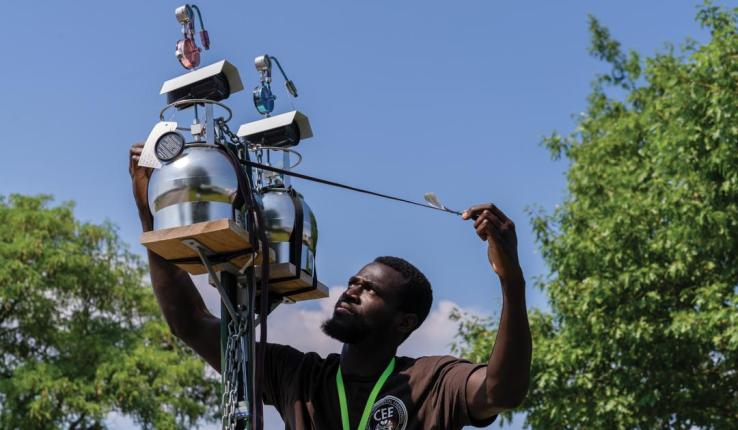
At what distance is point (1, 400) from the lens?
20.8 m

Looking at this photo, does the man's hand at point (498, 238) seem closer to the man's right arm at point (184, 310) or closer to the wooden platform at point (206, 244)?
the wooden platform at point (206, 244)

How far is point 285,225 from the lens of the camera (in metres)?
3.81

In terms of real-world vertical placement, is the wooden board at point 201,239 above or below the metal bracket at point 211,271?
above

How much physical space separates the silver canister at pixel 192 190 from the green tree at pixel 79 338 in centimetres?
1814

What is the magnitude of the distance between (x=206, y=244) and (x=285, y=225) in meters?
0.47

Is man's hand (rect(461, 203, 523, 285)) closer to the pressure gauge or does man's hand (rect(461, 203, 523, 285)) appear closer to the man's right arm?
the pressure gauge

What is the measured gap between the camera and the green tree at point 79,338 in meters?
20.7

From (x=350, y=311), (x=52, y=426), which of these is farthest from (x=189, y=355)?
(x=350, y=311)

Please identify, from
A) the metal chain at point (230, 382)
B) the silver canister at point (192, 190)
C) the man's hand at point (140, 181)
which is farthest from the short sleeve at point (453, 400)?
the man's hand at point (140, 181)

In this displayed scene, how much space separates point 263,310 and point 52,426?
18.4 metres

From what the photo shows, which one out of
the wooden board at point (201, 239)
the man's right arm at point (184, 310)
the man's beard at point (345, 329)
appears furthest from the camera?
the man's right arm at point (184, 310)

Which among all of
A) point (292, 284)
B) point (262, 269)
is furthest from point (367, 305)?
point (262, 269)

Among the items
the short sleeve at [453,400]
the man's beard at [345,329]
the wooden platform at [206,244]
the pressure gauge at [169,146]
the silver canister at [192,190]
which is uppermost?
the pressure gauge at [169,146]

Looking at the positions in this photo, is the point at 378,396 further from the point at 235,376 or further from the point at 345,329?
the point at 235,376
